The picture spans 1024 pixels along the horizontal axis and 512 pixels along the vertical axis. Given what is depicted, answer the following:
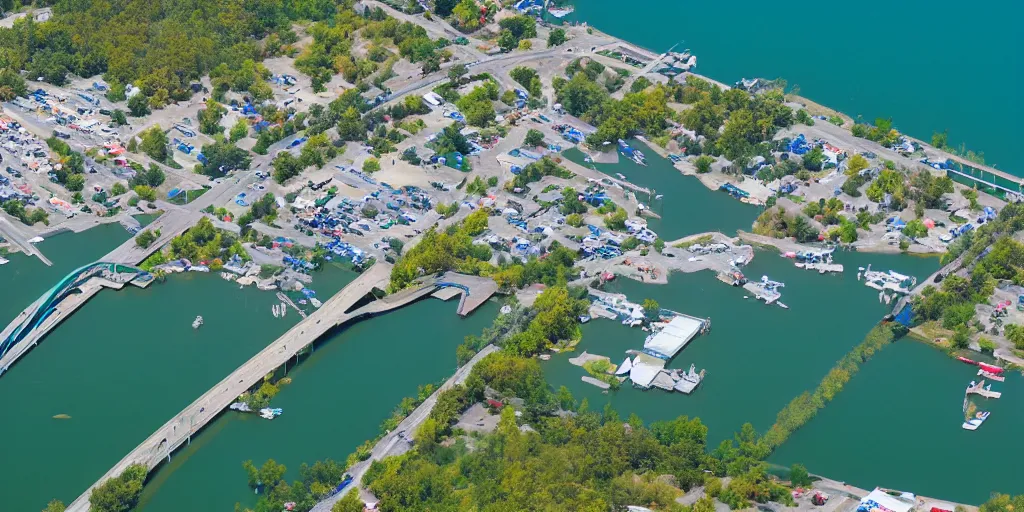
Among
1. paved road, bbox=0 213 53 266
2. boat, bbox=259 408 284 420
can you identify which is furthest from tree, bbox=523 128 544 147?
boat, bbox=259 408 284 420

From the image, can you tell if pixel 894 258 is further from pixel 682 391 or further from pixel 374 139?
pixel 374 139

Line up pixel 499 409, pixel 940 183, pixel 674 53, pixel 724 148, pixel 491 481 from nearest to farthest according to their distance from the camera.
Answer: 1. pixel 491 481
2. pixel 499 409
3. pixel 940 183
4. pixel 724 148
5. pixel 674 53

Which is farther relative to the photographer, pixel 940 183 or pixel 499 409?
pixel 940 183

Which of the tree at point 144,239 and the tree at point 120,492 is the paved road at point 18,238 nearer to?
the tree at point 144,239

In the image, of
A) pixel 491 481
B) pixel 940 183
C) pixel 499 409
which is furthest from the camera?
pixel 940 183

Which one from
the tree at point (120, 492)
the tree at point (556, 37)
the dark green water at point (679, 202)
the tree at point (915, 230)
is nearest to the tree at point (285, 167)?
the dark green water at point (679, 202)

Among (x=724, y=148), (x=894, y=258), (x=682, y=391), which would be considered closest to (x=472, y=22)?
(x=724, y=148)

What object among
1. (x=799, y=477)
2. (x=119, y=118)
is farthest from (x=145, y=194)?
(x=799, y=477)

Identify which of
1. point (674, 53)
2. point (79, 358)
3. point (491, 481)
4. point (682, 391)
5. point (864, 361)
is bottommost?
point (79, 358)
